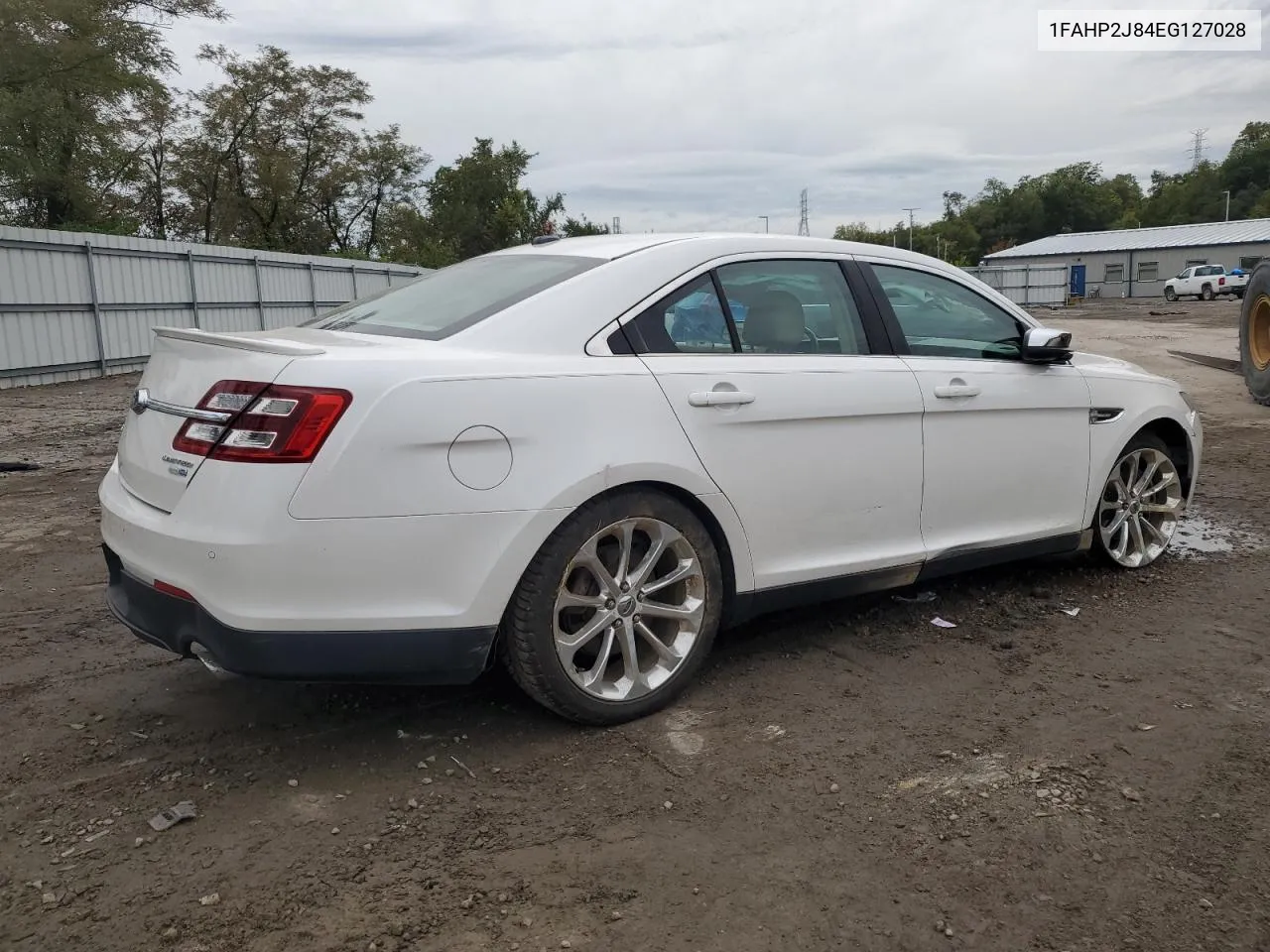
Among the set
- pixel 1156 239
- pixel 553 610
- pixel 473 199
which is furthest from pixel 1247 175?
pixel 553 610

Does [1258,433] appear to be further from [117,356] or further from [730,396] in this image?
[117,356]

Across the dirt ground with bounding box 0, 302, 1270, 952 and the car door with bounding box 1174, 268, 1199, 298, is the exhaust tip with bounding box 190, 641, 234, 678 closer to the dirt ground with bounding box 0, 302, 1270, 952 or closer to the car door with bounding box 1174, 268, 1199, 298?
the dirt ground with bounding box 0, 302, 1270, 952

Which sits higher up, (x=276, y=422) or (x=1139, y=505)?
(x=276, y=422)

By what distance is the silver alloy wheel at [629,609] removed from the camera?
3.16 m

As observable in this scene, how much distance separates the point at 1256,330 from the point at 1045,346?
8766 millimetres

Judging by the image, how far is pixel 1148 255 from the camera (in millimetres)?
58250

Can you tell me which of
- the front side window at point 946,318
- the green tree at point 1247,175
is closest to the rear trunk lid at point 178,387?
the front side window at point 946,318

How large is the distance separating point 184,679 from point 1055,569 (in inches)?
156

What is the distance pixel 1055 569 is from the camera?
5.17m

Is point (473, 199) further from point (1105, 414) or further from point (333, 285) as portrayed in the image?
point (1105, 414)

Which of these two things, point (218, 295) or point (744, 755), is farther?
point (218, 295)

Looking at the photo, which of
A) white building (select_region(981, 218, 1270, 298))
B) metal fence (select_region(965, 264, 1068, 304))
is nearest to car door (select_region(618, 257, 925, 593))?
metal fence (select_region(965, 264, 1068, 304))

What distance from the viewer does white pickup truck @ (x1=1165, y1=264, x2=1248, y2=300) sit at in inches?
1793

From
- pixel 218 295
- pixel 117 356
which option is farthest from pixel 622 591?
pixel 218 295
